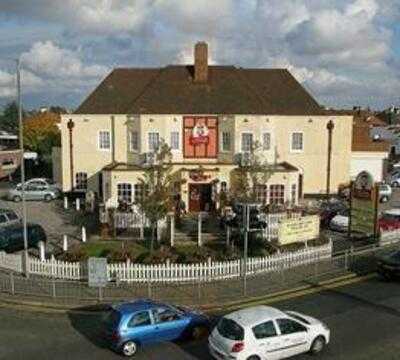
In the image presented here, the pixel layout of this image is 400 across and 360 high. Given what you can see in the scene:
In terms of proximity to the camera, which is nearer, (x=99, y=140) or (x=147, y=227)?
(x=147, y=227)

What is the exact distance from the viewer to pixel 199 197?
137 ft

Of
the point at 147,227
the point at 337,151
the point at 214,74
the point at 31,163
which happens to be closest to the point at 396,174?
the point at 337,151

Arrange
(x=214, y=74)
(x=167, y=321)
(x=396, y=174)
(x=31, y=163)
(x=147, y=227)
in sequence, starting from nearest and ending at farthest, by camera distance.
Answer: (x=167, y=321), (x=147, y=227), (x=214, y=74), (x=396, y=174), (x=31, y=163)

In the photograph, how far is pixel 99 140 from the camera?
Answer: 46.2 meters

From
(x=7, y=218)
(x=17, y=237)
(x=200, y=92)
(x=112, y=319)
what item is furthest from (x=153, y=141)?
(x=112, y=319)

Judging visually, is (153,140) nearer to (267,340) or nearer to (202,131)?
(202,131)

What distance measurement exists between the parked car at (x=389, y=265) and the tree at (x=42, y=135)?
4837cm

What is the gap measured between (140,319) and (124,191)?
22.5 meters

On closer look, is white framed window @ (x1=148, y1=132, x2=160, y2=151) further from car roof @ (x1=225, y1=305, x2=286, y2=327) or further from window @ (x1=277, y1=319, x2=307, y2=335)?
window @ (x1=277, y1=319, x2=307, y2=335)

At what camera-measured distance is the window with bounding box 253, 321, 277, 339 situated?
1752 centimetres

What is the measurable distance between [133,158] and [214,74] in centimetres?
843

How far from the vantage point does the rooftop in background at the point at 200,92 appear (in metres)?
44.3

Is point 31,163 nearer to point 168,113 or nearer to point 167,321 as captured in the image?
point 168,113

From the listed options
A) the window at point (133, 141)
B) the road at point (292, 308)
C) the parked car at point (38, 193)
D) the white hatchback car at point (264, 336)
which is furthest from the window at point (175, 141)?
the white hatchback car at point (264, 336)
